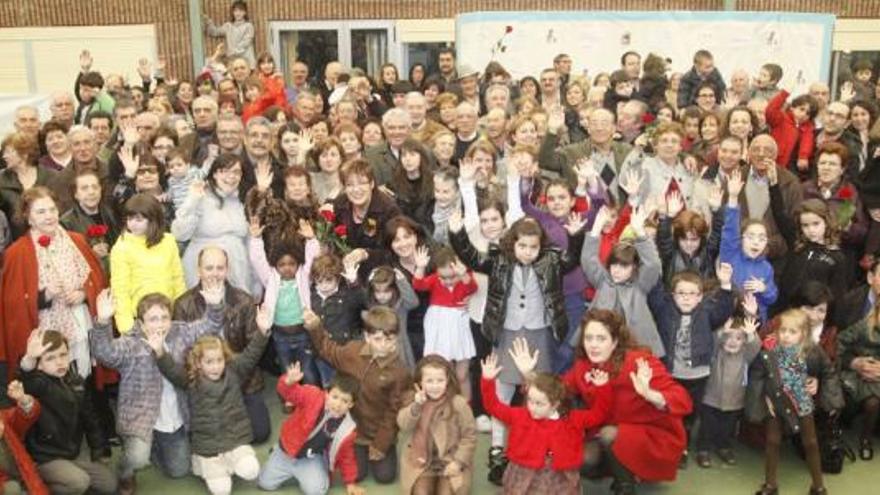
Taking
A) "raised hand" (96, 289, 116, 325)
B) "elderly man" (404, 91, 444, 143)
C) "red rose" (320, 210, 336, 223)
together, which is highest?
Answer: "elderly man" (404, 91, 444, 143)

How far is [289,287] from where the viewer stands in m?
5.43

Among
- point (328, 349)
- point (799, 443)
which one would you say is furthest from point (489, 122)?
point (799, 443)

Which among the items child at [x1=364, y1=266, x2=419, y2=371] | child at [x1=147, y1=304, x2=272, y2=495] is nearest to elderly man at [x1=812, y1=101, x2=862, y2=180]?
child at [x1=364, y1=266, x2=419, y2=371]

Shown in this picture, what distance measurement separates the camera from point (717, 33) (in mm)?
11250

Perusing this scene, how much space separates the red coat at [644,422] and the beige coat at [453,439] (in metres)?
0.58

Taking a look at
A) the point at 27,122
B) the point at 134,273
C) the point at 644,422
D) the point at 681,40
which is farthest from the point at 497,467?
the point at 681,40

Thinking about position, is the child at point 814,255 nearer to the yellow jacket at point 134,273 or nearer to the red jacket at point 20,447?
the yellow jacket at point 134,273

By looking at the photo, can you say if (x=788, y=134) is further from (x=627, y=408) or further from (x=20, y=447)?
(x=20, y=447)

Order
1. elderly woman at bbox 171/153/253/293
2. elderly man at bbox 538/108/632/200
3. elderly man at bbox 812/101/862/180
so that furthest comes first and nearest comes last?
1. elderly man at bbox 812/101/862/180
2. elderly man at bbox 538/108/632/200
3. elderly woman at bbox 171/153/253/293

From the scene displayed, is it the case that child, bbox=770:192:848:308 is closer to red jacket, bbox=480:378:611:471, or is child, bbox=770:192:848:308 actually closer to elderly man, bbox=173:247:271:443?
red jacket, bbox=480:378:611:471

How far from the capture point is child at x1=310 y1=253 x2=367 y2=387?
531cm

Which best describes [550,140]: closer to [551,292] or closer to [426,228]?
[426,228]

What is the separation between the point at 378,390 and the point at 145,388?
1.26m

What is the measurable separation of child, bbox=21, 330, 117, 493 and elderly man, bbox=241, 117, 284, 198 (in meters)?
1.79
